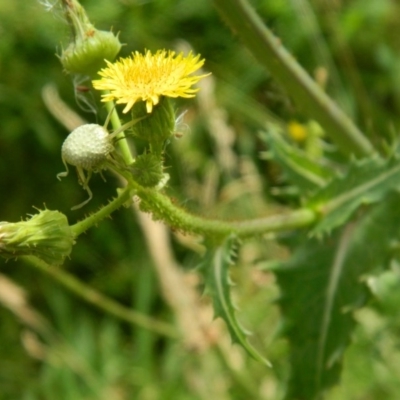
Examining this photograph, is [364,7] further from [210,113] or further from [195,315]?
[195,315]

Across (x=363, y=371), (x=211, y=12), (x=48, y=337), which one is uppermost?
(x=211, y=12)

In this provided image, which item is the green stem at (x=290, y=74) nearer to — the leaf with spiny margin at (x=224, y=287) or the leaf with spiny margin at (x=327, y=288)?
the leaf with spiny margin at (x=327, y=288)

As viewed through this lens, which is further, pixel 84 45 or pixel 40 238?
pixel 84 45

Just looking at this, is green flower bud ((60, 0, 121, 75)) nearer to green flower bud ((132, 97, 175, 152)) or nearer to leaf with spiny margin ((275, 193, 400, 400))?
green flower bud ((132, 97, 175, 152))

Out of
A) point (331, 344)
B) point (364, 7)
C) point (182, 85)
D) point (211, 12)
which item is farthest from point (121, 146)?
point (364, 7)

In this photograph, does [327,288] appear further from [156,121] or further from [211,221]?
[156,121]

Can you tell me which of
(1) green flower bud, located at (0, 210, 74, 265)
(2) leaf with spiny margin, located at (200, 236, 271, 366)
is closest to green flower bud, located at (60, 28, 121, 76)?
(1) green flower bud, located at (0, 210, 74, 265)

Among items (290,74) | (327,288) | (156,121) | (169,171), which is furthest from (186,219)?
(169,171)
